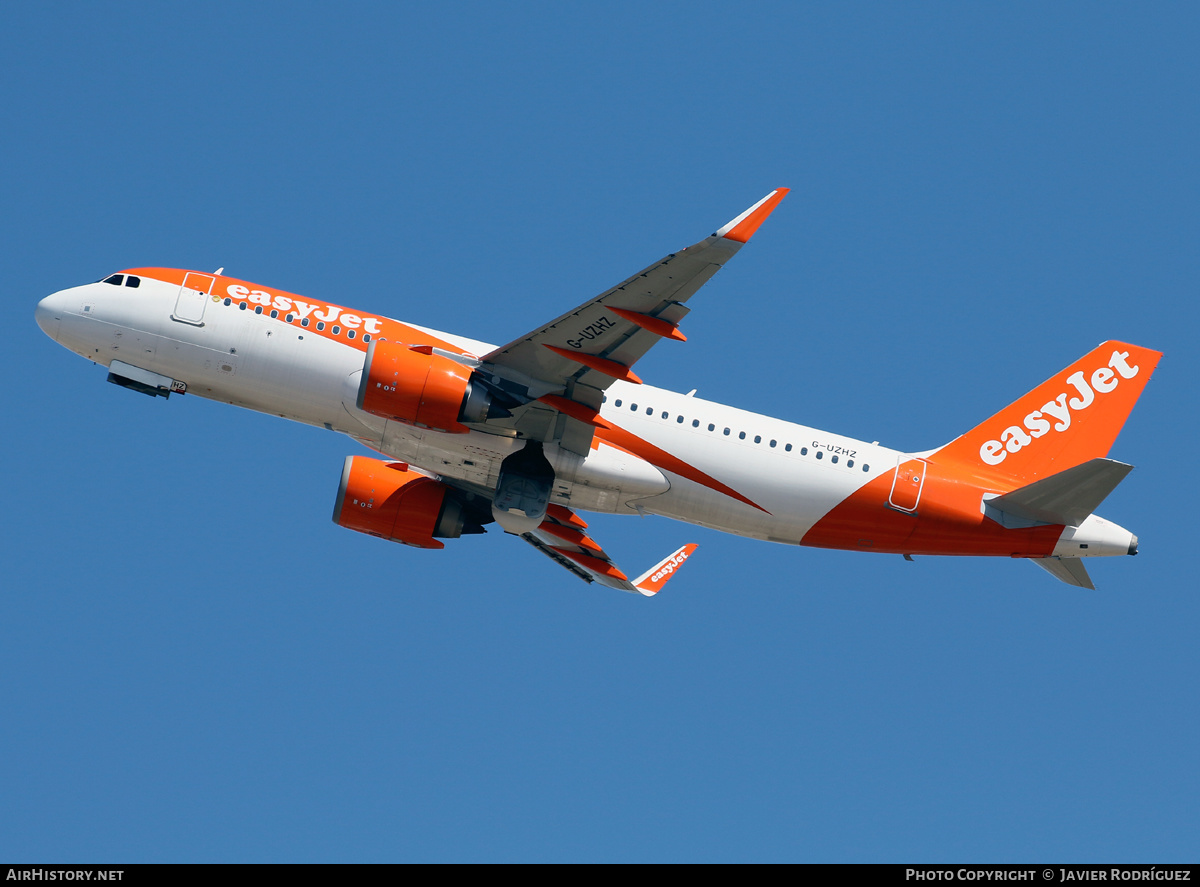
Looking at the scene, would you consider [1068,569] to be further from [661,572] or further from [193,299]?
[193,299]

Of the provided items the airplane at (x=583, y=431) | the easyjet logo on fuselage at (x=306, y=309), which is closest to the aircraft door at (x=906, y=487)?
the airplane at (x=583, y=431)

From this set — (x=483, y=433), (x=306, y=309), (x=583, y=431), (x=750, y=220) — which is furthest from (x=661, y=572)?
(x=750, y=220)

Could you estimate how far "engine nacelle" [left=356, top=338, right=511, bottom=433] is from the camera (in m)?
28.9

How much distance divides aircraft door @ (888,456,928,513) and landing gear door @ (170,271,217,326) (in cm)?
1907

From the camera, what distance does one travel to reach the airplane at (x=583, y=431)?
2944 centimetres

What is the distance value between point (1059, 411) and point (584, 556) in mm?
14757

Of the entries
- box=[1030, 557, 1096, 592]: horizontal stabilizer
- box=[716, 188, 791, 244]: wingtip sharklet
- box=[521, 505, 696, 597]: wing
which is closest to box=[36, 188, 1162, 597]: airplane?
box=[1030, 557, 1096, 592]: horizontal stabilizer

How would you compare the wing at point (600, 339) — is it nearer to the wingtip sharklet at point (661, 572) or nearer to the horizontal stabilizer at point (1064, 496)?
the wingtip sharklet at point (661, 572)

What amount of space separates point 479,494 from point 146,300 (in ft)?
34.6

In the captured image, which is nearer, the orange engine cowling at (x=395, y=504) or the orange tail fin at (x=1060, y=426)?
the orange tail fin at (x=1060, y=426)

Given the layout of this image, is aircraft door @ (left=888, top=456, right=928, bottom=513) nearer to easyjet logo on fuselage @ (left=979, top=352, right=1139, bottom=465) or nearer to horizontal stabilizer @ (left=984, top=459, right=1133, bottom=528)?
horizontal stabilizer @ (left=984, top=459, right=1133, bottom=528)

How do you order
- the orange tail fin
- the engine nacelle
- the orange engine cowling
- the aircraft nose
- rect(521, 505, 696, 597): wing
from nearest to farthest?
the engine nacelle → the aircraft nose → the orange tail fin → the orange engine cowling → rect(521, 505, 696, 597): wing

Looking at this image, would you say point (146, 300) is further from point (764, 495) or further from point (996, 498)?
point (996, 498)

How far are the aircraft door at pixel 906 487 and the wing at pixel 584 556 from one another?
7.57m
